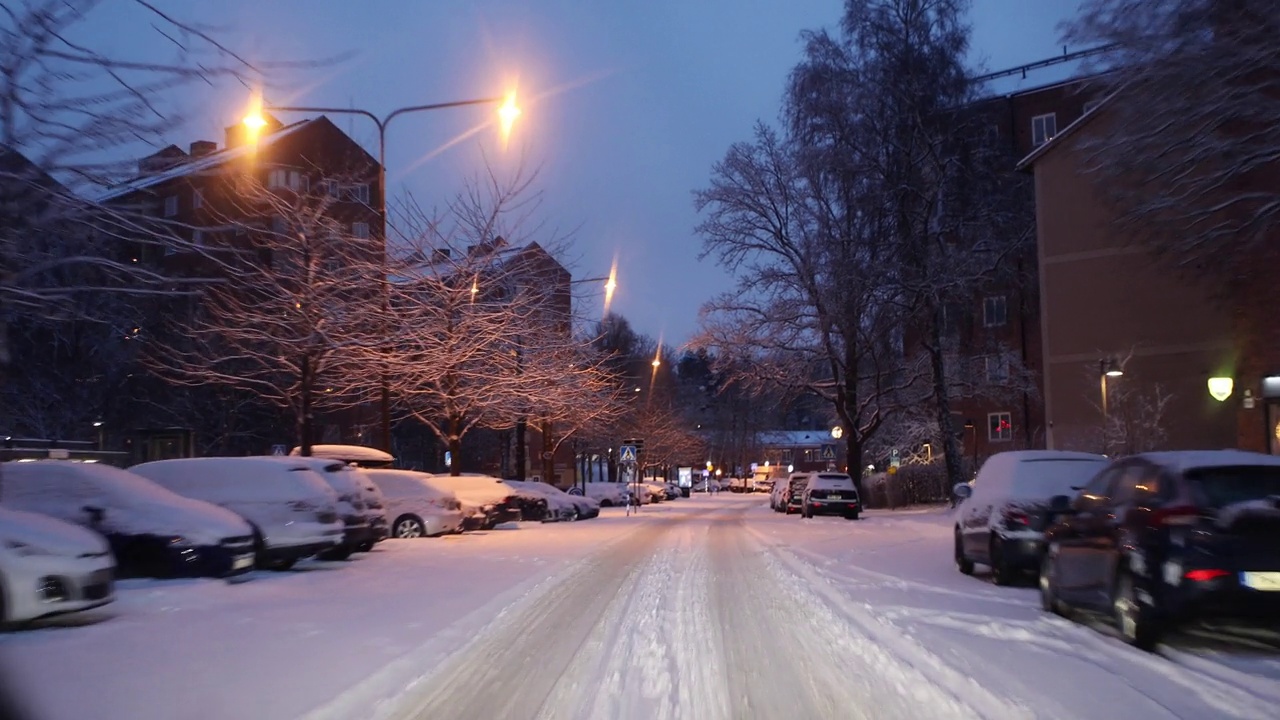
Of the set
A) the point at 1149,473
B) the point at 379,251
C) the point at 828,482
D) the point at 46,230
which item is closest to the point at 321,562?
the point at 379,251

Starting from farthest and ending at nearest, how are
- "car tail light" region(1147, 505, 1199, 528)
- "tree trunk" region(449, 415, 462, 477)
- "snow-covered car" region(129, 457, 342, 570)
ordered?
"tree trunk" region(449, 415, 462, 477) → "snow-covered car" region(129, 457, 342, 570) → "car tail light" region(1147, 505, 1199, 528)

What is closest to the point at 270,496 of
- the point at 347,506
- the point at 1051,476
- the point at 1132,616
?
the point at 347,506

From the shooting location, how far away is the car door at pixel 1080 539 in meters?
10.7

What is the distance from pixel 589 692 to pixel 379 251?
16427 millimetres

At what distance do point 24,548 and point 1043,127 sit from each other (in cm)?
4702

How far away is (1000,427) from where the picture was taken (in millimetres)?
49625

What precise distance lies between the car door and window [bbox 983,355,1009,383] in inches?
1182

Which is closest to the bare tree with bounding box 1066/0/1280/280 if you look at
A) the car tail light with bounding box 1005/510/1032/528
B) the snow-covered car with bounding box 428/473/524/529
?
the car tail light with bounding box 1005/510/1032/528

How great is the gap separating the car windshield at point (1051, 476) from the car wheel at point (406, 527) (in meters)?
14.3

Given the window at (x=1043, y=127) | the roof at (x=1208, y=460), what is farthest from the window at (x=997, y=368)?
the roof at (x=1208, y=460)

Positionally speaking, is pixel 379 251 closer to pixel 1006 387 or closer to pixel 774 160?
pixel 774 160

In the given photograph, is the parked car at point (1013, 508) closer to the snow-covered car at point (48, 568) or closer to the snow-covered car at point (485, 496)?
the snow-covered car at point (48, 568)

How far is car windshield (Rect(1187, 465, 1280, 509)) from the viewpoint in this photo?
9.20 meters

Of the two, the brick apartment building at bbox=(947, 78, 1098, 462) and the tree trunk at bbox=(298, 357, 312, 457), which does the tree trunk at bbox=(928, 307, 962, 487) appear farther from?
the tree trunk at bbox=(298, 357, 312, 457)
